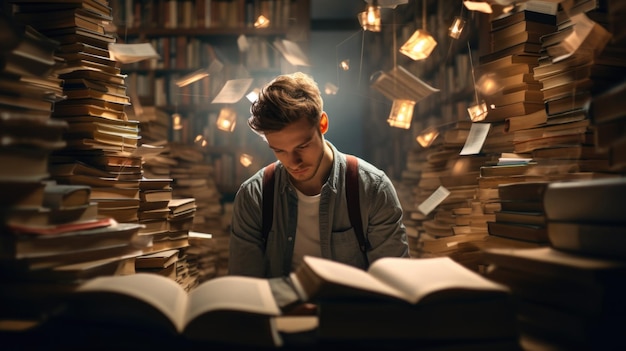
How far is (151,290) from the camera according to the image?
3.05ft

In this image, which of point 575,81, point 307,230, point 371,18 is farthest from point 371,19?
point 575,81

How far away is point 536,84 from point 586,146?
0.59 metres

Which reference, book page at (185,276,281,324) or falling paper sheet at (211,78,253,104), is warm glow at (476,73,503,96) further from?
book page at (185,276,281,324)

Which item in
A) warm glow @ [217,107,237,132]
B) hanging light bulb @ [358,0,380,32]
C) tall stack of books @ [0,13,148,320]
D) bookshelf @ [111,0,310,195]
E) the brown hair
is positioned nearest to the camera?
tall stack of books @ [0,13,148,320]

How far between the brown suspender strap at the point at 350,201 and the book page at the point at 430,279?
3.17ft

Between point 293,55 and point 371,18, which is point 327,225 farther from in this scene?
point 293,55

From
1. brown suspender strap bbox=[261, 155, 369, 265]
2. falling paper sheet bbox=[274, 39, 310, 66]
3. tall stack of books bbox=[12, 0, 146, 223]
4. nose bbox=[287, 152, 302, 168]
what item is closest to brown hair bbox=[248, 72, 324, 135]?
nose bbox=[287, 152, 302, 168]

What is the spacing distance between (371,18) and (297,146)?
42.4 inches

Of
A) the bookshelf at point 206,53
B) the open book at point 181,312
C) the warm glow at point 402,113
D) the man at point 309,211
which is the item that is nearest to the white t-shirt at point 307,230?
the man at point 309,211

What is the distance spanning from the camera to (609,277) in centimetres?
84

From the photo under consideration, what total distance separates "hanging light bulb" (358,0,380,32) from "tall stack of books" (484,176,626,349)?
177 centimetres

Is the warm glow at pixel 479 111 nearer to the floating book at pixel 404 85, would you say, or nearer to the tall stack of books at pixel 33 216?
the floating book at pixel 404 85

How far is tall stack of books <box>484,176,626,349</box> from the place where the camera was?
84 cm

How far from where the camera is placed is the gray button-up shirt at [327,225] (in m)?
2.06
